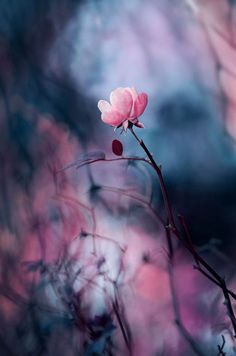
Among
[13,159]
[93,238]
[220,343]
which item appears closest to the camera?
[220,343]

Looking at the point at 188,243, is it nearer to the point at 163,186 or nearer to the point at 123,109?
the point at 163,186

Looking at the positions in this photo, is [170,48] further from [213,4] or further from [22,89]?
[22,89]

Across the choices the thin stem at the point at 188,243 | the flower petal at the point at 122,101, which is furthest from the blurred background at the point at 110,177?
the flower petal at the point at 122,101

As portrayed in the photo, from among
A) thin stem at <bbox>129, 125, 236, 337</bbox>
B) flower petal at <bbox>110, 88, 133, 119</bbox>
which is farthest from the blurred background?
flower petal at <bbox>110, 88, 133, 119</bbox>

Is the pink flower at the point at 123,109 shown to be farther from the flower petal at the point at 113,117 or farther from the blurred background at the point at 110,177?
the blurred background at the point at 110,177

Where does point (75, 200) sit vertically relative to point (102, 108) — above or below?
below

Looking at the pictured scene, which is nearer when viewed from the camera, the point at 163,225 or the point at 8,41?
the point at 163,225

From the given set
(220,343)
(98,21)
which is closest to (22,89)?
(98,21)
